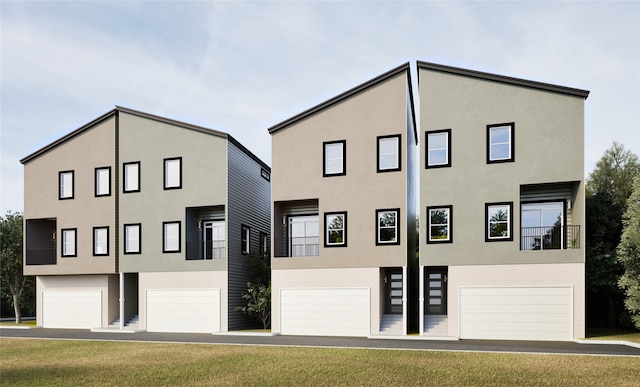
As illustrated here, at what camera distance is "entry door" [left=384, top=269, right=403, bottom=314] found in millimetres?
24031

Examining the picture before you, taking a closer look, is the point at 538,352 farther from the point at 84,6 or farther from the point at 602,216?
the point at 84,6

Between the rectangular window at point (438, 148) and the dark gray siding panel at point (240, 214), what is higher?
the rectangular window at point (438, 148)

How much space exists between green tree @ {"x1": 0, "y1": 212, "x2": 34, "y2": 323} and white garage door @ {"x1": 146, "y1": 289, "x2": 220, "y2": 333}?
13.0 meters

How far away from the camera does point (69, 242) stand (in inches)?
1114

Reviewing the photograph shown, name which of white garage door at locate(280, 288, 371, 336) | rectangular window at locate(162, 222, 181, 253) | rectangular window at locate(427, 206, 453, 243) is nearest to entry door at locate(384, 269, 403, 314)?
white garage door at locate(280, 288, 371, 336)

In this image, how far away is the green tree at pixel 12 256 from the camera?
33.4 metres

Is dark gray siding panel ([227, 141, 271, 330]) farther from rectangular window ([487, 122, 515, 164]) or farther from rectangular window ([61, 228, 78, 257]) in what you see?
rectangular window ([487, 122, 515, 164])

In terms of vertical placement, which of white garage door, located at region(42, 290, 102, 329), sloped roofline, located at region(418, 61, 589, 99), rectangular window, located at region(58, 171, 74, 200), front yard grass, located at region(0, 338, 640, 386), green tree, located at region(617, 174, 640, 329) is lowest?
white garage door, located at region(42, 290, 102, 329)

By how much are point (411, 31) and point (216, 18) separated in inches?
275

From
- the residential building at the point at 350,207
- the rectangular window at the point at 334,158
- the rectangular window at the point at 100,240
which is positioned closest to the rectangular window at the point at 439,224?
the residential building at the point at 350,207

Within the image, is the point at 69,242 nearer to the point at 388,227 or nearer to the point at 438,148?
the point at 388,227

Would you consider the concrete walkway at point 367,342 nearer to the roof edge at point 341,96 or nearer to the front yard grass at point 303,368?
the front yard grass at point 303,368

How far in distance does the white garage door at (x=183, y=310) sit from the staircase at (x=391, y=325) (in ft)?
25.1

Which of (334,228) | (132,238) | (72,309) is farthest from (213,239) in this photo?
(72,309)
